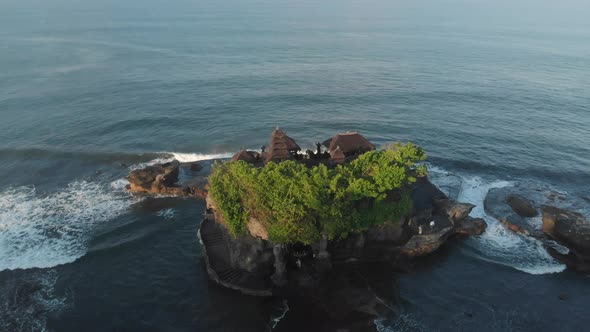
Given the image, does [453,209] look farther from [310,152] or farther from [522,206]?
[310,152]

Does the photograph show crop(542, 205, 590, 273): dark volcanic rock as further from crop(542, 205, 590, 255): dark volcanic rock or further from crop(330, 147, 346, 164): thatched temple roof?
crop(330, 147, 346, 164): thatched temple roof

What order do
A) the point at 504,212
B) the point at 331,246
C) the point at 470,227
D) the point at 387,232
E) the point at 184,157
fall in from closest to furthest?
1. the point at 331,246
2. the point at 387,232
3. the point at 470,227
4. the point at 504,212
5. the point at 184,157

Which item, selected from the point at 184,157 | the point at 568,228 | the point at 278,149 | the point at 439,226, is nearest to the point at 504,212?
the point at 568,228

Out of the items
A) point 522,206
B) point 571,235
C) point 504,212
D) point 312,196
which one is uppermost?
point 312,196

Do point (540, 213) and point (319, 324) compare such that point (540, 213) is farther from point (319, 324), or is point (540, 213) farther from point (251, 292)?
point (251, 292)

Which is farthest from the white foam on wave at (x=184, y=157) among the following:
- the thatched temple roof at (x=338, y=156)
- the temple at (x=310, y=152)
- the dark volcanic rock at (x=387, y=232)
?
the dark volcanic rock at (x=387, y=232)

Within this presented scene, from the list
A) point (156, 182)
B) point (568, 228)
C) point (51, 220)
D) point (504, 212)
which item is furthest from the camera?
point (156, 182)

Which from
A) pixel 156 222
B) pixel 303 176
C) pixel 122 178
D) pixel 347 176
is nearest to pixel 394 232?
pixel 347 176

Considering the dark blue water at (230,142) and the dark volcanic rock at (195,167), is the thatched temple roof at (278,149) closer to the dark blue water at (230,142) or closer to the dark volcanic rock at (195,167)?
the dark blue water at (230,142)
